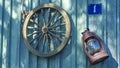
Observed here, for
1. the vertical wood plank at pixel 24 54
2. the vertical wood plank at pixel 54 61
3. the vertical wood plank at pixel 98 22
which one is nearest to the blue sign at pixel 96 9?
the vertical wood plank at pixel 98 22

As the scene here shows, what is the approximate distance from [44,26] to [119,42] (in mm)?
984

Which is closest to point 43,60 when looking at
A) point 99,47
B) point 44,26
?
point 44,26

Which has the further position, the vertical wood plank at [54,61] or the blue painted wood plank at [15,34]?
the blue painted wood plank at [15,34]

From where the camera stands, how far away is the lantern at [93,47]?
13.3 ft

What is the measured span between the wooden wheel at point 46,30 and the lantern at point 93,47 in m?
0.27

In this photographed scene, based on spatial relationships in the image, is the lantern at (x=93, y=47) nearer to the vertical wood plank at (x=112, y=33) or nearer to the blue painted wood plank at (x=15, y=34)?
the vertical wood plank at (x=112, y=33)

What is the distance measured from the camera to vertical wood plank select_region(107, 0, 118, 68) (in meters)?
4.21

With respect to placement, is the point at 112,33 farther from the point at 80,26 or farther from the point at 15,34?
the point at 15,34

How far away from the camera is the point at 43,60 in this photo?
445 cm

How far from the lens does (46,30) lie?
440 cm

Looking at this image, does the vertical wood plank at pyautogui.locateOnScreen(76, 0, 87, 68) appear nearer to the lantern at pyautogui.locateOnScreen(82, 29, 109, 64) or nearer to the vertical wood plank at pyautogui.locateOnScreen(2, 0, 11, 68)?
the lantern at pyautogui.locateOnScreen(82, 29, 109, 64)

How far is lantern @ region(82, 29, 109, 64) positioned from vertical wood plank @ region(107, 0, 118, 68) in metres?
0.16

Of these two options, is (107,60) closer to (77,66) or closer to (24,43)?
(77,66)

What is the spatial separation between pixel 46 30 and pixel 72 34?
0.34 metres
